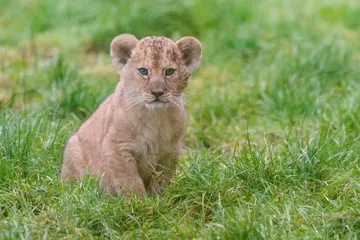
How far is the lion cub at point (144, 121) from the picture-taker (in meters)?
5.89

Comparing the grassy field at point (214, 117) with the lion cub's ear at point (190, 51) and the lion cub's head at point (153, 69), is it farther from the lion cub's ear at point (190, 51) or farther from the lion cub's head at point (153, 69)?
the lion cub's ear at point (190, 51)

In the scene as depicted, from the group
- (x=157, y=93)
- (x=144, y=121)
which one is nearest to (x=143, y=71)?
(x=157, y=93)

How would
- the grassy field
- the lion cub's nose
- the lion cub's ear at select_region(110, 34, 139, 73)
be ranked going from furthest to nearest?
the lion cub's ear at select_region(110, 34, 139, 73) → the lion cub's nose → the grassy field

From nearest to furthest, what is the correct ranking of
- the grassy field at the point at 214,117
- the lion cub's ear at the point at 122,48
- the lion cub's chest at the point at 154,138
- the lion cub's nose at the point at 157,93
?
the grassy field at the point at 214,117
the lion cub's nose at the point at 157,93
the lion cub's chest at the point at 154,138
the lion cub's ear at the point at 122,48

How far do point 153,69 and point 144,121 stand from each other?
38 cm

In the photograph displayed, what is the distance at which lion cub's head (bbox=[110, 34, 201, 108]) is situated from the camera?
5.88 meters

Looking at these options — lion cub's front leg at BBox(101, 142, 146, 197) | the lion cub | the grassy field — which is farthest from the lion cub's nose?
the grassy field

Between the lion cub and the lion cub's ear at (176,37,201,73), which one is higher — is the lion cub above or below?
below

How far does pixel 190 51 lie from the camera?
6.27 meters

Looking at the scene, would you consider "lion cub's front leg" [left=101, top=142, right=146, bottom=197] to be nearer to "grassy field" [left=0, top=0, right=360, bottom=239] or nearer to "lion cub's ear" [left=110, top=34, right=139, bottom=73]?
"grassy field" [left=0, top=0, right=360, bottom=239]

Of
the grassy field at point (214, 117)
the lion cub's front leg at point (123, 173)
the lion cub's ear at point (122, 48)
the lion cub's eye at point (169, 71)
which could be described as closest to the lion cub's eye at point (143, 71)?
the lion cub's eye at point (169, 71)

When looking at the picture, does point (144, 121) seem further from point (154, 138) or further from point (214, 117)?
point (214, 117)

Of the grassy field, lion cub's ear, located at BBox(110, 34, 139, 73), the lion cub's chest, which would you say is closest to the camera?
the grassy field

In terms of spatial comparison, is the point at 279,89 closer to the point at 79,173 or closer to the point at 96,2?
the point at 79,173
